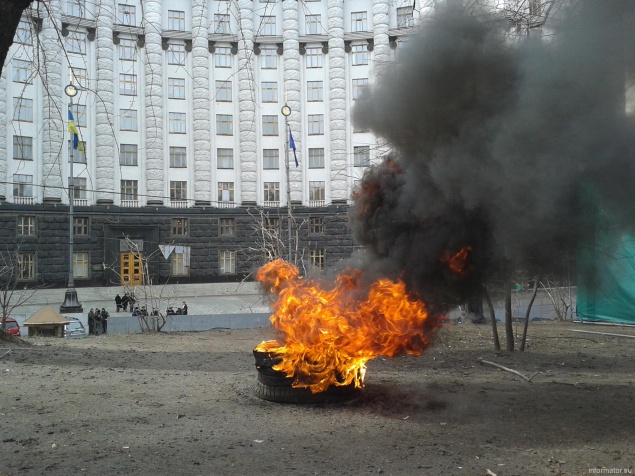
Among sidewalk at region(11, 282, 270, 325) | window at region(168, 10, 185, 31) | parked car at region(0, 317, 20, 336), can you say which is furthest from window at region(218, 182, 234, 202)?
parked car at region(0, 317, 20, 336)

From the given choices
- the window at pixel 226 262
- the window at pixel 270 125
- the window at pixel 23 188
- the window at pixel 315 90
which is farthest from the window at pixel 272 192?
the window at pixel 23 188

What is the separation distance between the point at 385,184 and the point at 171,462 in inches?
187

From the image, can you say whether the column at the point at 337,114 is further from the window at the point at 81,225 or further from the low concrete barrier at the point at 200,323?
the low concrete barrier at the point at 200,323

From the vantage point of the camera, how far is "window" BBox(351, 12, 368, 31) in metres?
39.5

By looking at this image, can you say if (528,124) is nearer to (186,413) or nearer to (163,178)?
(186,413)

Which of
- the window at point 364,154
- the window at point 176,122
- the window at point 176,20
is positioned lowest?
the window at point 364,154

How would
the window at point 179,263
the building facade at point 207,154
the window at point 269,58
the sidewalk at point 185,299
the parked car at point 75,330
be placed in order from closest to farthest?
1. the parked car at point 75,330
2. the sidewalk at point 185,299
3. the building facade at point 207,154
4. the window at point 179,263
5. the window at point 269,58

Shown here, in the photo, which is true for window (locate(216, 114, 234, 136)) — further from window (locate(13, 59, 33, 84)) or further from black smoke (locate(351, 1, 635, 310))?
black smoke (locate(351, 1, 635, 310))

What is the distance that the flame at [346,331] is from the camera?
6.99m

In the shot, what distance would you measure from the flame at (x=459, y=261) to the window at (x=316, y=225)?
33503mm

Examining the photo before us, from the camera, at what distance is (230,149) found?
41.1m

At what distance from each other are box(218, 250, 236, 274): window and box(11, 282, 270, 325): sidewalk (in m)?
1.35

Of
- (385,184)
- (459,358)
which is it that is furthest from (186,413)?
(459,358)

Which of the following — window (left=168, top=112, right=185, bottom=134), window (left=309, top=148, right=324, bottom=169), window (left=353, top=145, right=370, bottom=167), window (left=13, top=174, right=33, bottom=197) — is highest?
window (left=168, top=112, right=185, bottom=134)
